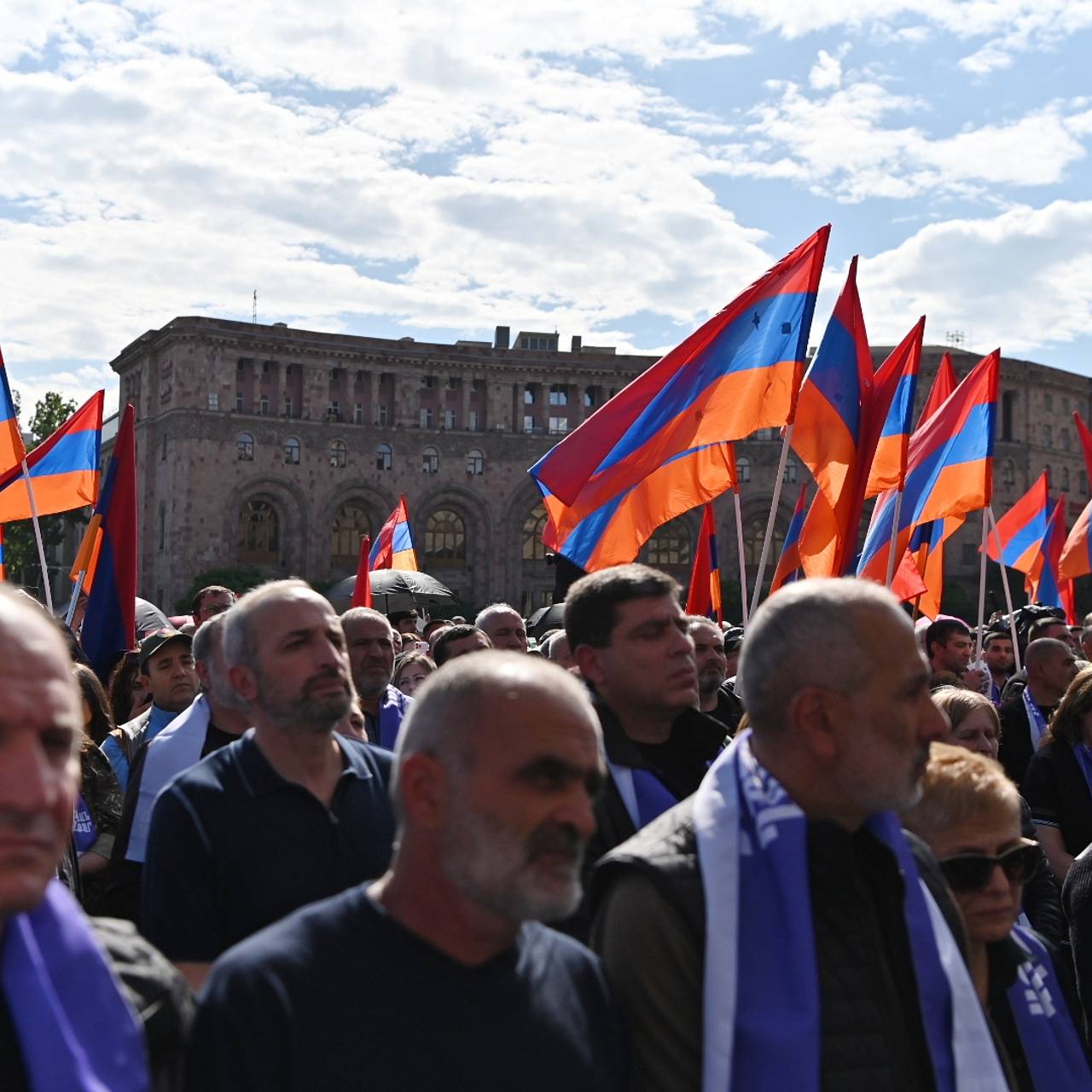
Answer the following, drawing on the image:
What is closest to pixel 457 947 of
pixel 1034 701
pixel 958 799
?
pixel 958 799

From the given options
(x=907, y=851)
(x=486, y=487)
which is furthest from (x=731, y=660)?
(x=486, y=487)

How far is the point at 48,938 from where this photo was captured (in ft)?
5.99

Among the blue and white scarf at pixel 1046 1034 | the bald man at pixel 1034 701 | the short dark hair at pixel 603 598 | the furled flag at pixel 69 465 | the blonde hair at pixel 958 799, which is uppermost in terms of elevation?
the furled flag at pixel 69 465

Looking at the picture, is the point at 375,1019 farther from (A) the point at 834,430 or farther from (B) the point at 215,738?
(A) the point at 834,430

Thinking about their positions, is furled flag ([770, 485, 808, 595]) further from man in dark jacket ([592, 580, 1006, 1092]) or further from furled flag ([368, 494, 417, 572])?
furled flag ([368, 494, 417, 572])

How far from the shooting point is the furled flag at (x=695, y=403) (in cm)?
854

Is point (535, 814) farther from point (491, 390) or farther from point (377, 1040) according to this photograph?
point (491, 390)

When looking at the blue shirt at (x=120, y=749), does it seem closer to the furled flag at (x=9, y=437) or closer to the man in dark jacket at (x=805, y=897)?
the man in dark jacket at (x=805, y=897)

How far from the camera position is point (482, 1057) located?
2.04 m

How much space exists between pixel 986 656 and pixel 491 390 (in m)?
56.6

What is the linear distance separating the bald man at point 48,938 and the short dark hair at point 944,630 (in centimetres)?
717

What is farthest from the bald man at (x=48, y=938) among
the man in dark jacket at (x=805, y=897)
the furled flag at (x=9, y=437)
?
the furled flag at (x=9, y=437)

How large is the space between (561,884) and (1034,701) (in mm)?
6180

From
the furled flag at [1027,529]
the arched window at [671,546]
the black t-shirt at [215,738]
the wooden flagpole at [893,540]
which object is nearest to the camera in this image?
the black t-shirt at [215,738]
